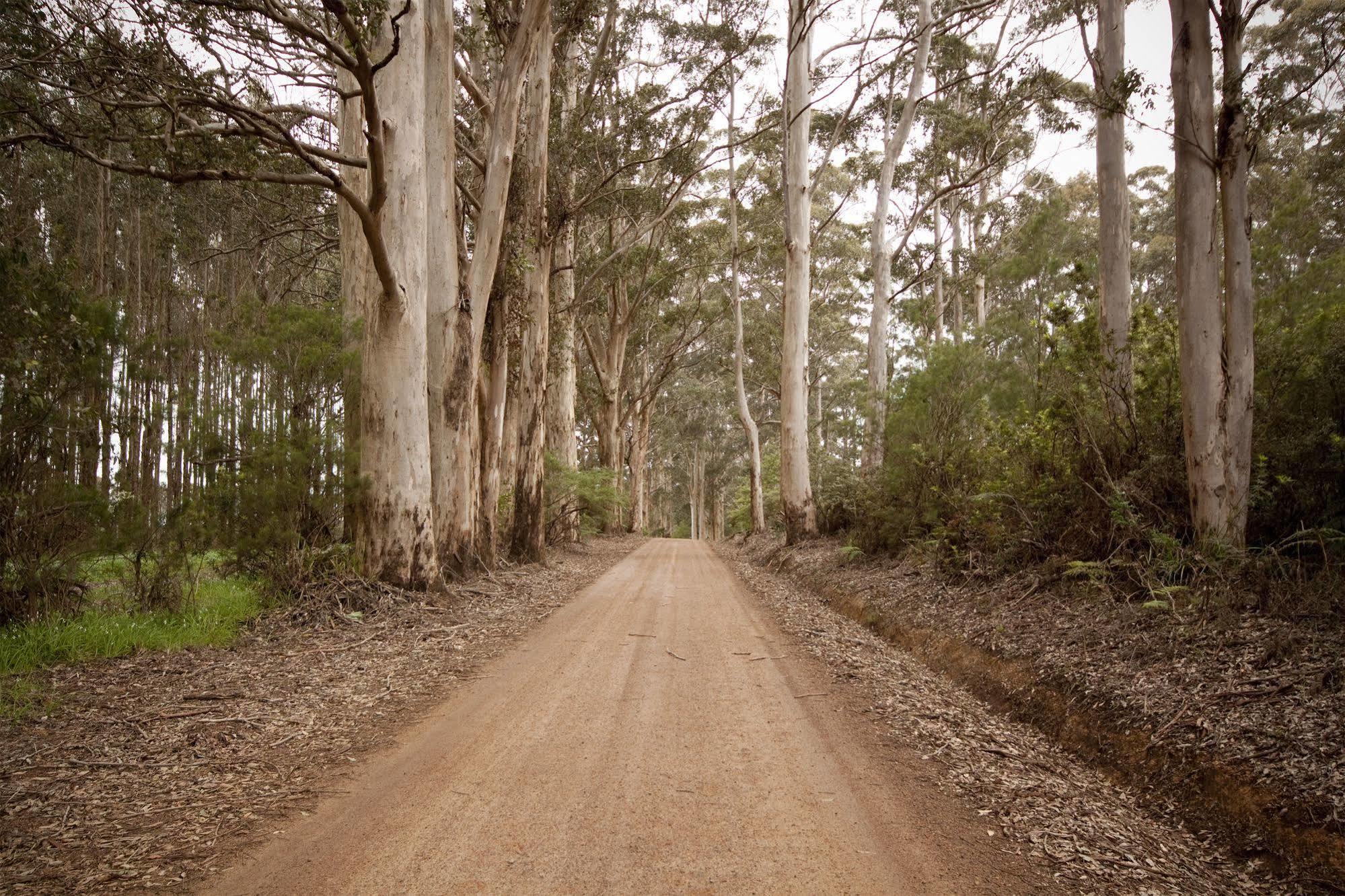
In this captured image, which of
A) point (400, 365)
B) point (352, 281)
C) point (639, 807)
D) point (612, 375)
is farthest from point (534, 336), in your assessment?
point (612, 375)

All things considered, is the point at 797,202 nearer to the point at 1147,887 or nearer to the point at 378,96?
the point at 378,96

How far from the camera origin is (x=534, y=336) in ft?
39.6

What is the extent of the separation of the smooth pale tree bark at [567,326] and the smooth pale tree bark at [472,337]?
270 cm

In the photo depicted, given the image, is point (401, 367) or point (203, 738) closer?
point (203, 738)

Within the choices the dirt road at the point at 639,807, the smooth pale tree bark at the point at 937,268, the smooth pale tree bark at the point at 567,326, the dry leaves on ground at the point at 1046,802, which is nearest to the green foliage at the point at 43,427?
the dirt road at the point at 639,807

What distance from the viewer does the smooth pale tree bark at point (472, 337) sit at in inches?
344

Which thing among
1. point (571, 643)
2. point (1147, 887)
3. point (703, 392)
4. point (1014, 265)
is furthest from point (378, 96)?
point (703, 392)

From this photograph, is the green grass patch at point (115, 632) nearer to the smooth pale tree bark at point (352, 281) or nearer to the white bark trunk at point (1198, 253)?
the smooth pale tree bark at point (352, 281)

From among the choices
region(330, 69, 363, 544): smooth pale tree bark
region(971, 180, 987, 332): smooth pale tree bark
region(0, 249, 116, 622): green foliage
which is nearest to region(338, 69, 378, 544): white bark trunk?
region(330, 69, 363, 544): smooth pale tree bark

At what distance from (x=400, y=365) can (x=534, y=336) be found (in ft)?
16.6

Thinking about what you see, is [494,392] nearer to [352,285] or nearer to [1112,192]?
[352,285]

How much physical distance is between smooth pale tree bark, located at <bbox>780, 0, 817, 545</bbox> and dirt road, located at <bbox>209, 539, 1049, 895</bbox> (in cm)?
902

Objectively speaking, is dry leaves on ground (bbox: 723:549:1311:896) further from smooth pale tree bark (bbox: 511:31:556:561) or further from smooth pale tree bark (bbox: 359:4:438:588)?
smooth pale tree bark (bbox: 511:31:556:561)

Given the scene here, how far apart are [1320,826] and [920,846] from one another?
4.33 feet
